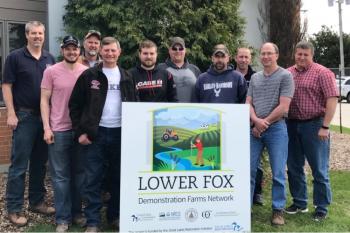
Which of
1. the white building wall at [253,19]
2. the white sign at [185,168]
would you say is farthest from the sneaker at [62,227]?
the white building wall at [253,19]

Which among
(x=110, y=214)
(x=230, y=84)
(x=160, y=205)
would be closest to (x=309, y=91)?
(x=230, y=84)

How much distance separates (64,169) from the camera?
5.40m

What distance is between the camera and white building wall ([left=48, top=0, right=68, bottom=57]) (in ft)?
28.6

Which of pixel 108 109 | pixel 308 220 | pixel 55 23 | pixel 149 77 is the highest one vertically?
pixel 55 23

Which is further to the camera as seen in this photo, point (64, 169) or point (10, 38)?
point (10, 38)

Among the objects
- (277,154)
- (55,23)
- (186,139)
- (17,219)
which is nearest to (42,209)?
(17,219)

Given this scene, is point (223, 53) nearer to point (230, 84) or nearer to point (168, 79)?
point (230, 84)

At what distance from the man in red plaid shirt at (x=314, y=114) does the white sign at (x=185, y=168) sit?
113 cm

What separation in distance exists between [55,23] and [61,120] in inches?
156

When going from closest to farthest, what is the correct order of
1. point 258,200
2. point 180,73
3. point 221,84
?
1. point 221,84
2. point 180,73
3. point 258,200

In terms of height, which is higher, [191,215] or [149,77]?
[149,77]

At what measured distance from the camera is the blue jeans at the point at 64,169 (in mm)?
5327

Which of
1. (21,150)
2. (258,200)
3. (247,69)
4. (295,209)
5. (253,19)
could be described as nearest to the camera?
(21,150)

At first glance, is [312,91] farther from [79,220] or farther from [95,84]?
[79,220]
